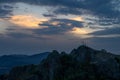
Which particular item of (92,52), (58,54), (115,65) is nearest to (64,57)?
(58,54)

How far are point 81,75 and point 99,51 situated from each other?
26806 mm

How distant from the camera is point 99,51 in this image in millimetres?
197250

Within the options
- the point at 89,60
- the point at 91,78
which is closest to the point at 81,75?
the point at 91,78

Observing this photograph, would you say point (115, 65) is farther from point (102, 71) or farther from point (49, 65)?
point (49, 65)

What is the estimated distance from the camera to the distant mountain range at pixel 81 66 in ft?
595

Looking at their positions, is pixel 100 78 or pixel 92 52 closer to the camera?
pixel 100 78

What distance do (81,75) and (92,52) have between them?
81.3ft

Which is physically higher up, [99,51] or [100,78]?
[99,51]

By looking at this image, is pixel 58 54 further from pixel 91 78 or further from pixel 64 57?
pixel 91 78

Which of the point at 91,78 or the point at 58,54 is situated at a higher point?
the point at 58,54

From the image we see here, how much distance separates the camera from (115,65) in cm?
18662

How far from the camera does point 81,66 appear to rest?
187 m

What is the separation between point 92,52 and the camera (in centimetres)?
19725

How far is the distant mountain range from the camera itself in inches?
7136
